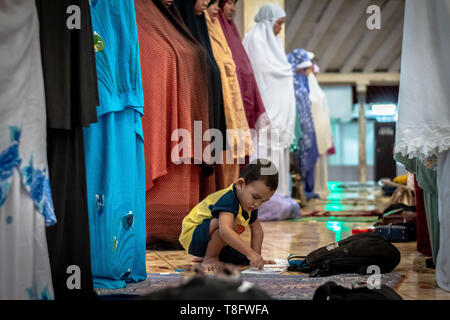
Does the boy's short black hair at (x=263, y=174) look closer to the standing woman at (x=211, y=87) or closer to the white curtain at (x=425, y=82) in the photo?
the white curtain at (x=425, y=82)

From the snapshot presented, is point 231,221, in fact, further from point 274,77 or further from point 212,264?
point 274,77

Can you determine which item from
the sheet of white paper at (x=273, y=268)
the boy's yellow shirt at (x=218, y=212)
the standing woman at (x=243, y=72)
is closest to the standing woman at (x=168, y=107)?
the boy's yellow shirt at (x=218, y=212)

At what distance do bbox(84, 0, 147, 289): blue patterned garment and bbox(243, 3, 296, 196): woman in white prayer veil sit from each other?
3.09 meters

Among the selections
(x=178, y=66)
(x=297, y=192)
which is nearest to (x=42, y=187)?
(x=178, y=66)

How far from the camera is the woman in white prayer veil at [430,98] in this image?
229cm

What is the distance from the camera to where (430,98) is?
2326 mm

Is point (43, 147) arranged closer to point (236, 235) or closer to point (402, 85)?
point (236, 235)

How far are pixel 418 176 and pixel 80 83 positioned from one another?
183 centimetres

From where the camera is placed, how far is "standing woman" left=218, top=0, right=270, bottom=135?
4.57 metres

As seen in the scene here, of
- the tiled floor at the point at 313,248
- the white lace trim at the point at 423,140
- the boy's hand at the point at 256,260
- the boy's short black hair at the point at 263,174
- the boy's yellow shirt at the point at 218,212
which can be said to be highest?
the white lace trim at the point at 423,140

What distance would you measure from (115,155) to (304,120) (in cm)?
538

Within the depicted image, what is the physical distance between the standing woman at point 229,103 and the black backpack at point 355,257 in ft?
4.58

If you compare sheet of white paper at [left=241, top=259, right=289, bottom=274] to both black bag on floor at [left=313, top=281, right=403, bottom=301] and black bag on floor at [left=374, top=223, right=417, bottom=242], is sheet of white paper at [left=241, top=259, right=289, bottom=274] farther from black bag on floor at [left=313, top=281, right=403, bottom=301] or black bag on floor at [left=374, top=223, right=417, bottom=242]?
black bag on floor at [left=374, top=223, right=417, bottom=242]
